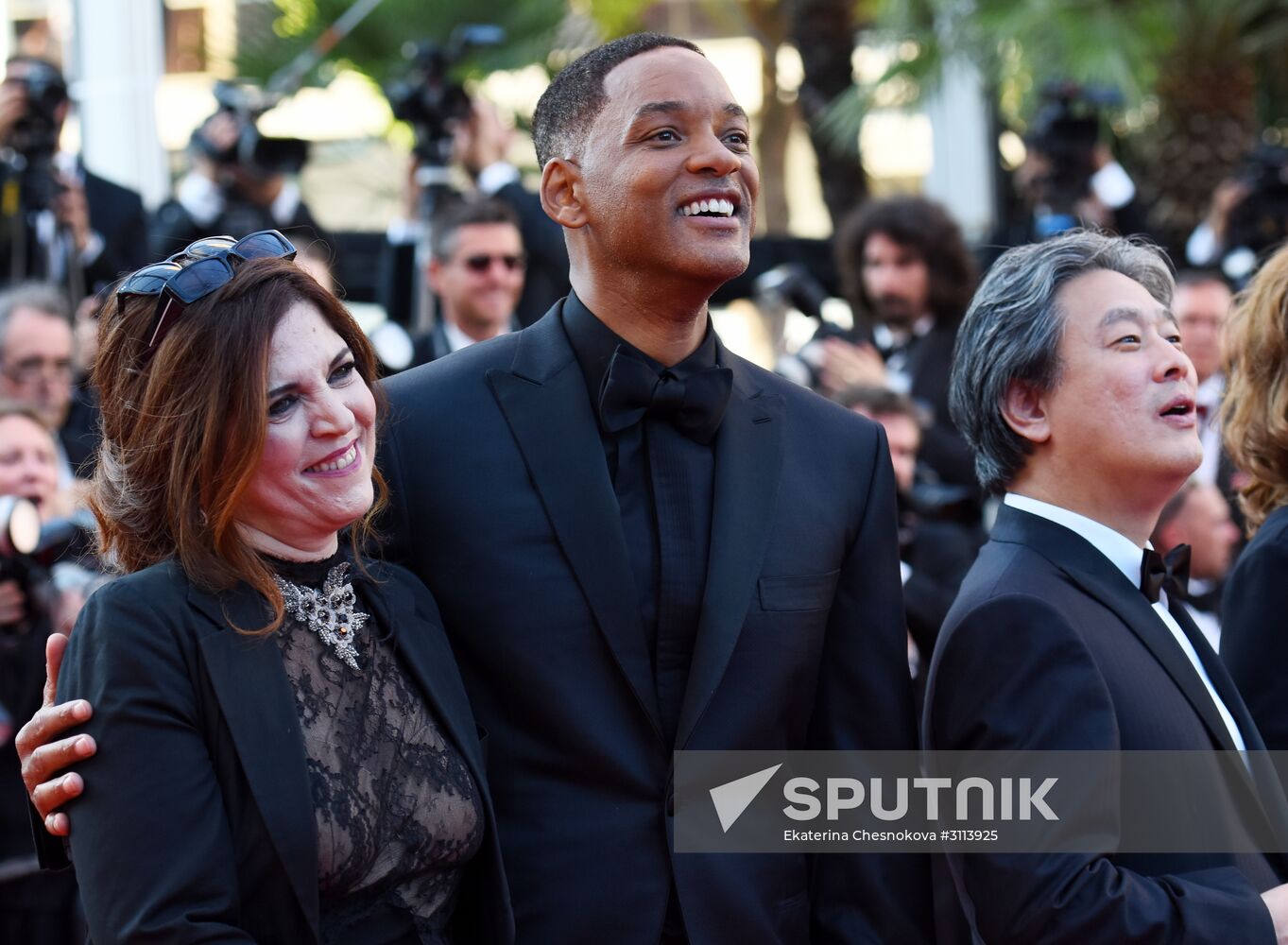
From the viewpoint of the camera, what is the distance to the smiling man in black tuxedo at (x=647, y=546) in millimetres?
2355

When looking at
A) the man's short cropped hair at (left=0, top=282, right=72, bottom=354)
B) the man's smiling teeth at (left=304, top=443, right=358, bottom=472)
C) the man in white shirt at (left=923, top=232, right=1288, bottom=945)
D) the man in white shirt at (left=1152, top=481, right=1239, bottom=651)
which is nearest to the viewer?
the man's smiling teeth at (left=304, top=443, right=358, bottom=472)

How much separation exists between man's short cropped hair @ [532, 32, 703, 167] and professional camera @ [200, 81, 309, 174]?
3198 mm

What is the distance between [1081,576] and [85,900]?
4.86 feet

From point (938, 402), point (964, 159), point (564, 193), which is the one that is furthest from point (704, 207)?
point (964, 159)

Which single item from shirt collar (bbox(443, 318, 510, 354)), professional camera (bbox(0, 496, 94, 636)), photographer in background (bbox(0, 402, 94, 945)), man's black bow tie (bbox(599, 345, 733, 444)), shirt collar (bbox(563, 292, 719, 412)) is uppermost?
shirt collar (bbox(563, 292, 719, 412))

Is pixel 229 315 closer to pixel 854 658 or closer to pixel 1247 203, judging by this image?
pixel 854 658

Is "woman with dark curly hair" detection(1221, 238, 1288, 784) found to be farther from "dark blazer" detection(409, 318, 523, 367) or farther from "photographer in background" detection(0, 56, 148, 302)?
"photographer in background" detection(0, 56, 148, 302)

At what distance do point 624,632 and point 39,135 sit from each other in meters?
3.82

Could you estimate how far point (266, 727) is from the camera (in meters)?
2.03

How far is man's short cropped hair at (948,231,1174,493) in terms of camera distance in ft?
8.78

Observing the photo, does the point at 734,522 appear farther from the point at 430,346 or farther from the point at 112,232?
the point at 112,232

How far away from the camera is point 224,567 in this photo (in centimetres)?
211

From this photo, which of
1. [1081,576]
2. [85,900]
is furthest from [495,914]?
[1081,576]

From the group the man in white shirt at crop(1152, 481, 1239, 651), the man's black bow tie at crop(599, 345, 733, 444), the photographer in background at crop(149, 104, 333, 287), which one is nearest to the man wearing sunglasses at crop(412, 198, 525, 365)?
the photographer in background at crop(149, 104, 333, 287)
